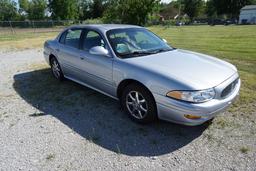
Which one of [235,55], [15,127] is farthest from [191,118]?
[235,55]

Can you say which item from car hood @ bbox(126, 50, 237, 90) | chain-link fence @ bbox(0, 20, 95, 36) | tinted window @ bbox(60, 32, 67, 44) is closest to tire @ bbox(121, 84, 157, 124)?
car hood @ bbox(126, 50, 237, 90)

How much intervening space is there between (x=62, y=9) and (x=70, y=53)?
5584cm

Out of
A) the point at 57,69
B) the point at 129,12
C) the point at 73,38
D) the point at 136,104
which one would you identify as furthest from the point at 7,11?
the point at 136,104

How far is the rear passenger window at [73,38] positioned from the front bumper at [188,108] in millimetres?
2525

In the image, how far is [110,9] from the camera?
112 feet

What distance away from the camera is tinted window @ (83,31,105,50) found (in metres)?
4.35

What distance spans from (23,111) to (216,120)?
11.6 ft

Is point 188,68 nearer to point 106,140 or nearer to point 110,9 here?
point 106,140

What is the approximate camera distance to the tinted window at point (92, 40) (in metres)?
4.35

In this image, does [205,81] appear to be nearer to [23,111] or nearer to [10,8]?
[23,111]

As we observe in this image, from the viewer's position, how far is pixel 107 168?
2.70 metres

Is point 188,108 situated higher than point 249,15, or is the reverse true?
point 249,15

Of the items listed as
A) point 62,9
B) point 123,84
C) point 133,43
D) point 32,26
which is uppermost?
point 62,9

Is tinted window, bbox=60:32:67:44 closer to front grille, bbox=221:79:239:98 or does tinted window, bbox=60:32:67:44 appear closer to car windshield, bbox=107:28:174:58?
car windshield, bbox=107:28:174:58
